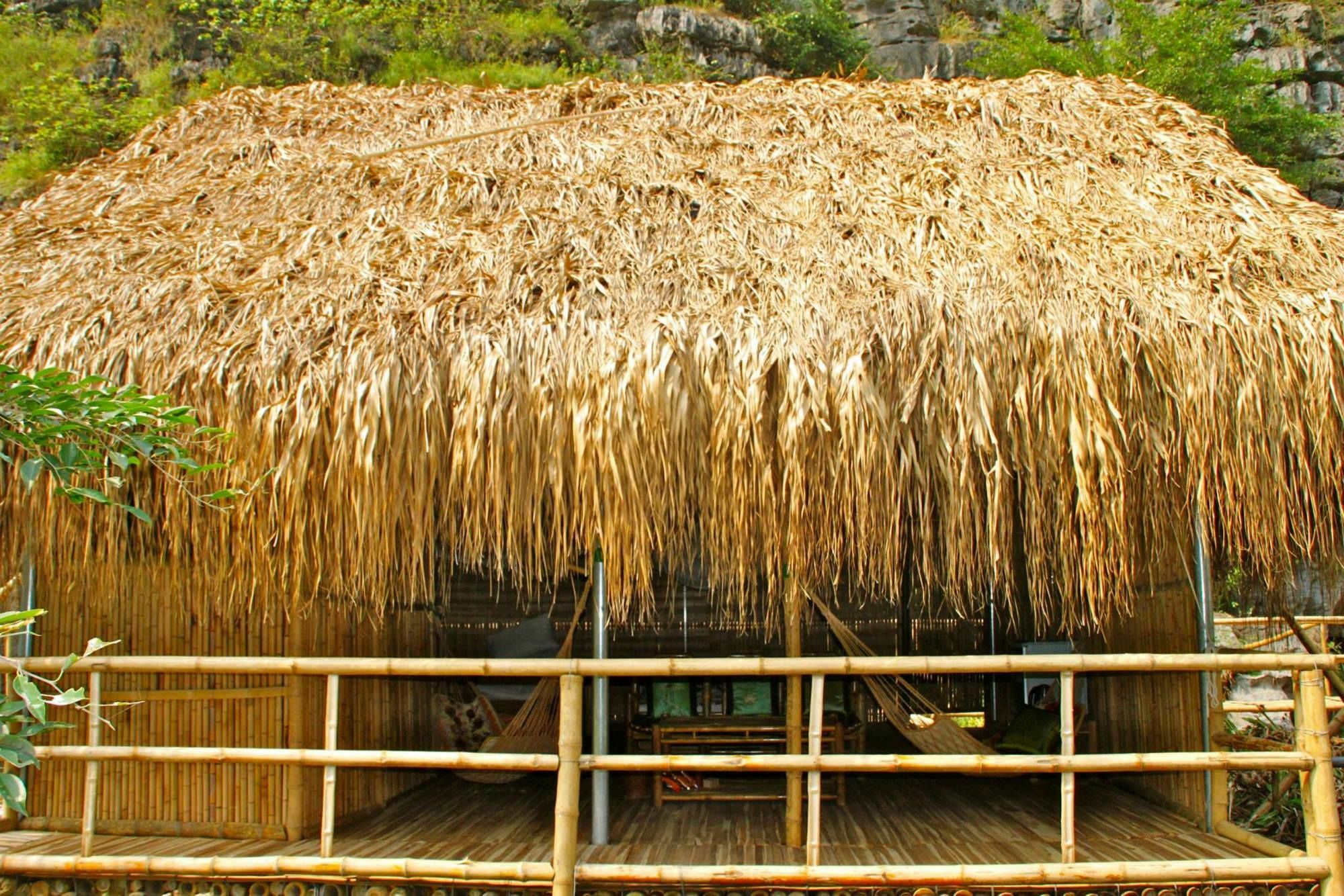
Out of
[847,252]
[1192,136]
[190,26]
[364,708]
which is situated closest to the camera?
[847,252]

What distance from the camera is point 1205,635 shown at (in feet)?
11.8

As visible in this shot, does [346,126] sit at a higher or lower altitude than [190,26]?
lower

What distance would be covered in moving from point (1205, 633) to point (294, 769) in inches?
126

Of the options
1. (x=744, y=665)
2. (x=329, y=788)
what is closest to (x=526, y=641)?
(x=329, y=788)

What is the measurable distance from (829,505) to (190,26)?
1056 cm

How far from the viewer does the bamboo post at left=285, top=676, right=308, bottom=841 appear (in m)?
3.41

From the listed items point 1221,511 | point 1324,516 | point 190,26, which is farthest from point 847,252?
point 190,26

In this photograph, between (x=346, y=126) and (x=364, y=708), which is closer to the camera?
(x=364, y=708)

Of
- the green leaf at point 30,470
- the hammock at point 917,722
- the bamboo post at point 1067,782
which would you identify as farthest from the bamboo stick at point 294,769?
the bamboo post at point 1067,782

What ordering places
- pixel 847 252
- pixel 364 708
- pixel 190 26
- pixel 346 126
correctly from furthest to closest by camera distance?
1. pixel 190 26
2. pixel 346 126
3. pixel 364 708
4. pixel 847 252

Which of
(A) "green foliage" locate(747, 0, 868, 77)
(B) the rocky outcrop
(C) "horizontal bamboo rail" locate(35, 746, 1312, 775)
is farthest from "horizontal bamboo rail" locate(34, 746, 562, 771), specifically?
(A) "green foliage" locate(747, 0, 868, 77)

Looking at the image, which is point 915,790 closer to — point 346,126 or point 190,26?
point 346,126

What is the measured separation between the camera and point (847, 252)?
141 inches

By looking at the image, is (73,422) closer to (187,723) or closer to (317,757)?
(317,757)
